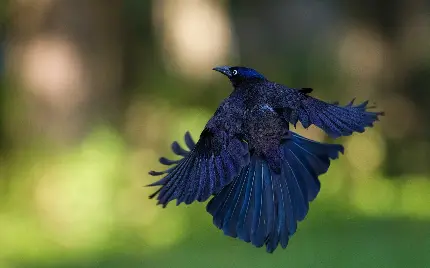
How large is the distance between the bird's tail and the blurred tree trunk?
5.28 m

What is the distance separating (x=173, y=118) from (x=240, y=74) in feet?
16.3

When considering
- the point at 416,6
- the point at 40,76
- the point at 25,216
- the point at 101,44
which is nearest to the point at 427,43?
the point at 416,6

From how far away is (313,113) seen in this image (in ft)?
7.27

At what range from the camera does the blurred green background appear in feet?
21.3

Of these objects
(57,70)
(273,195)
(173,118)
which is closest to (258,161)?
(273,195)

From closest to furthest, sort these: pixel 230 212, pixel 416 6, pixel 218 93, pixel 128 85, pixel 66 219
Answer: pixel 230 212 → pixel 66 219 → pixel 218 93 → pixel 128 85 → pixel 416 6

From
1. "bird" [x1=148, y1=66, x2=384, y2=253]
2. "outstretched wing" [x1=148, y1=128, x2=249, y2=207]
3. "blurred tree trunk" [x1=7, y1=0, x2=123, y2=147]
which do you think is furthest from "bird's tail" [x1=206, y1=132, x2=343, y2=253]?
"blurred tree trunk" [x1=7, y1=0, x2=123, y2=147]

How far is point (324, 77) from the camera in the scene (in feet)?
29.4

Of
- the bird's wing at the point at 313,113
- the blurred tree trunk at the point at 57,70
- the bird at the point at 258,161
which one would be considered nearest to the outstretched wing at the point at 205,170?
the bird at the point at 258,161

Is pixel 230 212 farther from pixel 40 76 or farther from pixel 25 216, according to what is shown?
pixel 40 76

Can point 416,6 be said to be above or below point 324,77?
above

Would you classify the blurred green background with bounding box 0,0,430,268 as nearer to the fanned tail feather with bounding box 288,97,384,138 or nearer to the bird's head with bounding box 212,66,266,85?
the fanned tail feather with bounding box 288,97,384,138

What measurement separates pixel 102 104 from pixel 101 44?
0.61m

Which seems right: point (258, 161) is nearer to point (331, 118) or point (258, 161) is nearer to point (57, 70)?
point (331, 118)
